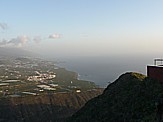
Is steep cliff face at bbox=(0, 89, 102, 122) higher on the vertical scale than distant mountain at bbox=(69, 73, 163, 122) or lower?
lower

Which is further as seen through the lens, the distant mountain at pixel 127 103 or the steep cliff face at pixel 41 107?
the steep cliff face at pixel 41 107

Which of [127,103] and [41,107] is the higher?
[127,103]

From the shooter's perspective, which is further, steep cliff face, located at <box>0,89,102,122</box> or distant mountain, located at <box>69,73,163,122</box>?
steep cliff face, located at <box>0,89,102,122</box>

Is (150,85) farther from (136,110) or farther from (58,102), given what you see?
(58,102)

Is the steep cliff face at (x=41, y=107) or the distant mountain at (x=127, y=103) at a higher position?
the distant mountain at (x=127, y=103)

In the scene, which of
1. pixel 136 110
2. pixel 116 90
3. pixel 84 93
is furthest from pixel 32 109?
pixel 136 110

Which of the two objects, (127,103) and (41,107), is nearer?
(127,103)
